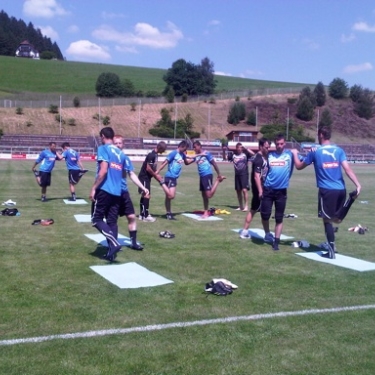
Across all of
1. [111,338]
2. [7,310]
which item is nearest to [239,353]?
[111,338]

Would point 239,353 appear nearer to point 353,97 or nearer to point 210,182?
point 210,182

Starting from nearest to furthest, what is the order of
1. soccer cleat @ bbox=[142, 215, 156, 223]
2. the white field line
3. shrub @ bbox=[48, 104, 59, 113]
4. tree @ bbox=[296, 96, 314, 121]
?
1. the white field line
2. soccer cleat @ bbox=[142, 215, 156, 223]
3. shrub @ bbox=[48, 104, 59, 113]
4. tree @ bbox=[296, 96, 314, 121]

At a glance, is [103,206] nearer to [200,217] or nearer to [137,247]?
[137,247]

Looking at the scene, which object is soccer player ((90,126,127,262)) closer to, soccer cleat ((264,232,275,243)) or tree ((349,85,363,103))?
soccer cleat ((264,232,275,243))

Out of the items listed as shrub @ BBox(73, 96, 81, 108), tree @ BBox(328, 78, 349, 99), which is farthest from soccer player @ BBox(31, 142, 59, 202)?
tree @ BBox(328, 78, 349, 99)

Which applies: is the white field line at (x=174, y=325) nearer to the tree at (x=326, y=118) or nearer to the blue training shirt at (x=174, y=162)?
the blue training shirt at (x=174, y=162)

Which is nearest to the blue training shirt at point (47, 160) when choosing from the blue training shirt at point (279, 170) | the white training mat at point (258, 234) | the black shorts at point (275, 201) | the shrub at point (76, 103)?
the white training mat at point (258, 234)

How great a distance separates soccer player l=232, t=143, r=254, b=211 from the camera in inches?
596

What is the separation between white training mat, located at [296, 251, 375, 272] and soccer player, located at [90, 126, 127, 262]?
3.06 meters

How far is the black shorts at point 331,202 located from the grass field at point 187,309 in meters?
0.83

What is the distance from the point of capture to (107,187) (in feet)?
27.6

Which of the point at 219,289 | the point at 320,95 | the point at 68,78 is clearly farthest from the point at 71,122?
the point at 219,289

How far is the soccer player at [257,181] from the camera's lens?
10.4 metres

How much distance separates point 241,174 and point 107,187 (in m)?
7.19
